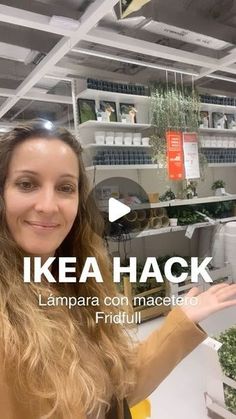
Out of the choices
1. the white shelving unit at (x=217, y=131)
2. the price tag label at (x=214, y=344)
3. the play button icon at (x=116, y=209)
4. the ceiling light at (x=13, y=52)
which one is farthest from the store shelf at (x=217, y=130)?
the price tag label at (x=214, y=344)

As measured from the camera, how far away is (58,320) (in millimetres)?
848

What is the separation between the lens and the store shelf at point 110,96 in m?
3.30

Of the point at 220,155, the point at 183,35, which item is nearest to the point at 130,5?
the point at 183,35

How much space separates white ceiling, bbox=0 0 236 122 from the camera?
2.06 m

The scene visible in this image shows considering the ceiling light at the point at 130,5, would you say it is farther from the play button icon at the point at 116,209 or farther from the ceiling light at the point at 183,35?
the play button icon at the point at 116,209

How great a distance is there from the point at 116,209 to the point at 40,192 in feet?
8.42

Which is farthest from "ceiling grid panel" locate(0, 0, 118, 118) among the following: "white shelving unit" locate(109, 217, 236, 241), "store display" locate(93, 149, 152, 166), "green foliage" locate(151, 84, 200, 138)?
"white shelving unit" locate(109, 217, 236, 241)

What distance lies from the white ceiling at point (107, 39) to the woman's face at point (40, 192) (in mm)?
1403

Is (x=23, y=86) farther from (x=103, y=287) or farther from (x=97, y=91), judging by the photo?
(x=103, y=287)

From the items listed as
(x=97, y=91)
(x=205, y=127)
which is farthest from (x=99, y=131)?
(x=205, y=127)

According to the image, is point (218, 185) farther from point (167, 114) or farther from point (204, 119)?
point (167, 114)

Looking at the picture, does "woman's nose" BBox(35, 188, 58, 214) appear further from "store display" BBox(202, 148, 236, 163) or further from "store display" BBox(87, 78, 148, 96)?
"store display" BBox(202, 148, 236, 163)

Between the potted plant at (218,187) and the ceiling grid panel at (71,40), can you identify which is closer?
the ceiling grid panel at (71,40)

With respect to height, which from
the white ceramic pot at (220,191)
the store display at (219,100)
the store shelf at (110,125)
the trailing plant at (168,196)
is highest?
the store display at (219,100)
